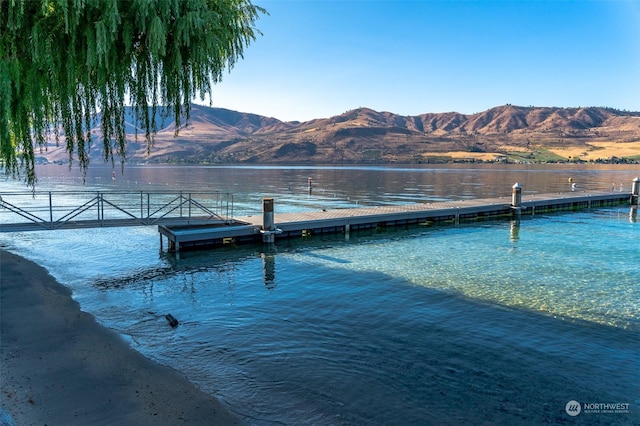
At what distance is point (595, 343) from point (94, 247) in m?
23.9

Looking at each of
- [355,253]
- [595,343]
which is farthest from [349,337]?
[355,253]

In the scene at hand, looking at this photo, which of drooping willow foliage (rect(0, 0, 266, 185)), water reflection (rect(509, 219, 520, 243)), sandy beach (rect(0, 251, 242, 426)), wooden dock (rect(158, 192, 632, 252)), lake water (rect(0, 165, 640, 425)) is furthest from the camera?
water reflection (rect(509, 219, 520, 243))

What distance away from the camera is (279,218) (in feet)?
92.8

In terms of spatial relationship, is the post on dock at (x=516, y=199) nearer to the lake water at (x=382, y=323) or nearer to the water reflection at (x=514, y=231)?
the water reflection at (x=514, y=231)

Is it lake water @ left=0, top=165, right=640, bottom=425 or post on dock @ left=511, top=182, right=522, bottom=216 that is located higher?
post on dock @ left=511, top=182, right=522, bottom=216

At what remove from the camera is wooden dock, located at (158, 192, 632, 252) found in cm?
2348

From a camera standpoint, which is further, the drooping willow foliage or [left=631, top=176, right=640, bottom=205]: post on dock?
[left=631, top=176, right=640, bottom=205]: post on dock

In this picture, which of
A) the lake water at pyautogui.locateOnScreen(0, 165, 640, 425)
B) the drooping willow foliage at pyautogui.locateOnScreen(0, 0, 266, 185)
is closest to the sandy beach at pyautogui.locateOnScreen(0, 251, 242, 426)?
the lake water at pyautogui.locateOnScreen(0, 165, 640, 425)

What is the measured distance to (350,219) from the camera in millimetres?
28734

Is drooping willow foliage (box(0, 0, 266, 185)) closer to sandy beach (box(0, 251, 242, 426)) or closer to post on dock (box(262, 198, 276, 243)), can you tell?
sandy beach (box(0, 251, 242, 426))

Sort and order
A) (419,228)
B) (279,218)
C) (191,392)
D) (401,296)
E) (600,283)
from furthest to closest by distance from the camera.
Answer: (419,228)
(279,218)
(600,283)
(401,296)
(191,392)

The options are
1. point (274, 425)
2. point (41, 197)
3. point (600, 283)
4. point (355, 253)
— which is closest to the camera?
point (274, 425)

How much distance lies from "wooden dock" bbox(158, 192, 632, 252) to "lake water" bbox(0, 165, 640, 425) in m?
1.05

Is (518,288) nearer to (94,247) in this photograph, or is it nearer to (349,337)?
(349,337)
